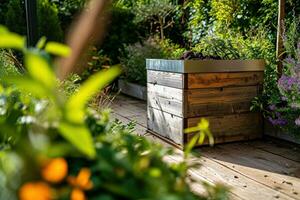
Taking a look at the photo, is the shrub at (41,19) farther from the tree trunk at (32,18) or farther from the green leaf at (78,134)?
the green leaf at (78,134)

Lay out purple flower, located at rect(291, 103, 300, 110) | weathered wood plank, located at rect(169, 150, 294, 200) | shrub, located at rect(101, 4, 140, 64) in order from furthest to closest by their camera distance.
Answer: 1. shrub, located at rect(101, 4, 140, 64)
2. purple flower, located at rect(291, 103, 300, 110)
3. weathered wood plank, located at rect(169, 150, 294, 200)

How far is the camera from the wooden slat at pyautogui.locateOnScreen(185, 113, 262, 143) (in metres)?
2.67

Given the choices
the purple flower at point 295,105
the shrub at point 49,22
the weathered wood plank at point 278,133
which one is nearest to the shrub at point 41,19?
the shrub at point 49,22

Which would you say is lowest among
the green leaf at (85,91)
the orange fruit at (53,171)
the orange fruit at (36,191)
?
the orange fruit at (36,191)

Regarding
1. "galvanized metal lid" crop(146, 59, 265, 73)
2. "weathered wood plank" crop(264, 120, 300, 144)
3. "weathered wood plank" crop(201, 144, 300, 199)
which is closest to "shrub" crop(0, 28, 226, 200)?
"weathered wood plank" crop(201, 144, 300, 199)

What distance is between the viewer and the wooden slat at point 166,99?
8.57 feet

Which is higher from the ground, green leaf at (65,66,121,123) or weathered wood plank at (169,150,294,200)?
green leaf at (65,66,121,123)

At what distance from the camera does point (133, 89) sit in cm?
544

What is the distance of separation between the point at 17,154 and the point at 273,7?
3.84 m

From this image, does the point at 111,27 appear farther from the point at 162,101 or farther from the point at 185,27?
the point at 162,101

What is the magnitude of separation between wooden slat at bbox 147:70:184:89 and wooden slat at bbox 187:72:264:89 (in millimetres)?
70

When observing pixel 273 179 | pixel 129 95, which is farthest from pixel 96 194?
pixel 129 95

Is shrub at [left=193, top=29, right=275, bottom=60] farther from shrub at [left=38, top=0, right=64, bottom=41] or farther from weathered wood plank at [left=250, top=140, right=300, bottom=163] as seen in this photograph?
shrub at [left=38, top=0, right=64, bottom=41]

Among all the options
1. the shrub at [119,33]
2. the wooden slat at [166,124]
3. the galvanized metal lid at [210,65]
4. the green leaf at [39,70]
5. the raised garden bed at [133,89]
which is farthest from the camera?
the shrub at [119,33]
